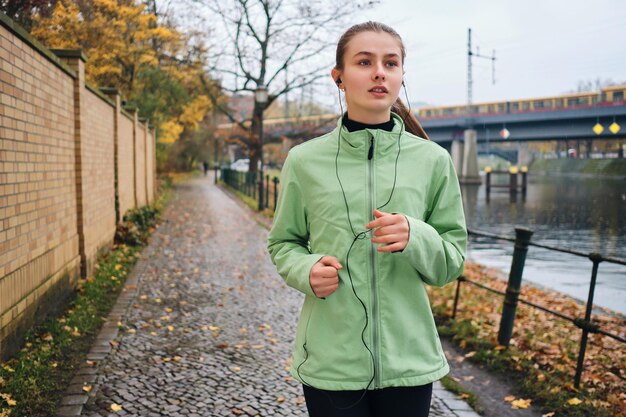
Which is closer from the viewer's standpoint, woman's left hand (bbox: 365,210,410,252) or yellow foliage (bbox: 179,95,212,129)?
woman's left hand (bbox: 365,210,410,252)

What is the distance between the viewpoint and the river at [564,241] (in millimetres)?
9766

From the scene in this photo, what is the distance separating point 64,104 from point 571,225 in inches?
651

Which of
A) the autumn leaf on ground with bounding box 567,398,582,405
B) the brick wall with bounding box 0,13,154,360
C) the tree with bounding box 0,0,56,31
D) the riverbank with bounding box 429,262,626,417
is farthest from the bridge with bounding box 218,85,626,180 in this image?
the autumn leaf on ground with bounding box 567,398,582,405

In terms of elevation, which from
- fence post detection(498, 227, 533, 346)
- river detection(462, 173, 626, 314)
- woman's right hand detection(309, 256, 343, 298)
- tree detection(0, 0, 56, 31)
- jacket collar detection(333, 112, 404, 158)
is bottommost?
river detection(462, 173, 626, 314)

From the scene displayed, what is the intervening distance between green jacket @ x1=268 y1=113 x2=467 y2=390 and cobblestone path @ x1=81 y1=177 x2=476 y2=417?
2185mm

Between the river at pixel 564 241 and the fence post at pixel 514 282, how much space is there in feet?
11.8

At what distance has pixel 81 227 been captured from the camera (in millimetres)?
7516

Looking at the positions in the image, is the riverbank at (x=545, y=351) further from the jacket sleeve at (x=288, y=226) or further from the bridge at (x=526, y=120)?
the bridge at (x=526, y=120)

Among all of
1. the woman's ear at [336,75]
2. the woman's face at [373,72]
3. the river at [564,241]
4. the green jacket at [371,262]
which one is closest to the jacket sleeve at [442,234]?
the green jacket at [371,262]

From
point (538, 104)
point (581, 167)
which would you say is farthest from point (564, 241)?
point (581, 167)

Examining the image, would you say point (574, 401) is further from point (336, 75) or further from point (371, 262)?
point (336, 75)

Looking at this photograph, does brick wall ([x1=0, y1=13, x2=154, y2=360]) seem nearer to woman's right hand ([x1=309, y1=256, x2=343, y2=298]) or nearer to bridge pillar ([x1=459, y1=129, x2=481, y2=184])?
woman's right hand ([x1=309, y1=256, x2=343, y2=298])

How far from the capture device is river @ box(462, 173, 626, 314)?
32.0 feet

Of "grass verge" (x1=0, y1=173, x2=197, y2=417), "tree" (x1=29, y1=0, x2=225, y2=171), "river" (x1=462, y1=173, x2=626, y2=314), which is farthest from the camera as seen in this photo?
"tree" (x1=29, y1=0, x2=225, y2=171)
